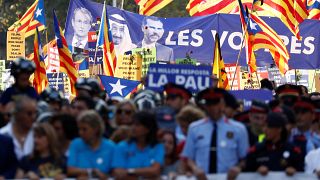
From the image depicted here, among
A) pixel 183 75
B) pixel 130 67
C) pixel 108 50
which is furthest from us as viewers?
pixel 108 50

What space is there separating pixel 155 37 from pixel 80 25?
2.55 metres

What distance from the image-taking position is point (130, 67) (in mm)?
26109

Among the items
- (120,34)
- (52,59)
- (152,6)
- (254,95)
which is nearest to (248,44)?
(120,34)

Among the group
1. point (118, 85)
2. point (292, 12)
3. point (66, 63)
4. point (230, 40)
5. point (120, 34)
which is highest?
point (292, 12)

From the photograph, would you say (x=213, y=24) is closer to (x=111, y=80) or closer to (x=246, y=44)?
(x=246, y=44)

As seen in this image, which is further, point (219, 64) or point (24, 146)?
point (219, 64)

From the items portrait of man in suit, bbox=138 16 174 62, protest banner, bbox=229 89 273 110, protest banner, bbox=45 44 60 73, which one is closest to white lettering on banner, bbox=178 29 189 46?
portrait of man in suit, bbox=138 16 174 62

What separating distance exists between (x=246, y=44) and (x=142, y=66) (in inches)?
84.7

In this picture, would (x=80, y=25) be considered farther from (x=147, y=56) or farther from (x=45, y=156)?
(x=45, y=156)

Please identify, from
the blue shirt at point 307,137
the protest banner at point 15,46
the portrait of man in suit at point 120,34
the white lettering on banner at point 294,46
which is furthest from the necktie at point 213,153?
the protest banner at point 15,46

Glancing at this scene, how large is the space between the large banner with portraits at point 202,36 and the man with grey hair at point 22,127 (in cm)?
1747

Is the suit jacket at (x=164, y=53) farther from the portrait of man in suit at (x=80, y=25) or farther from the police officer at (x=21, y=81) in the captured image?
the police officer at (x=21, y=81)

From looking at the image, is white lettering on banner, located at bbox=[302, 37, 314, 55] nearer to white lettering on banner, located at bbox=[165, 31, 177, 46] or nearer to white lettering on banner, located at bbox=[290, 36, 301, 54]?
white lettering on banner, located at bbox=[290, 36, 301, 54]

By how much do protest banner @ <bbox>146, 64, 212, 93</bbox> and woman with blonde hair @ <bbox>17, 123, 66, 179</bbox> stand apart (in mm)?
4180
